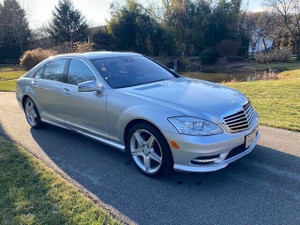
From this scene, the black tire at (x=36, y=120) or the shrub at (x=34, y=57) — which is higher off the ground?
the shrub at (x=34, y=57)

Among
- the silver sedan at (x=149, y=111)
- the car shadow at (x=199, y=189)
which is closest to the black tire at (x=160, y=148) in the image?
the silver sedan at (x=149, y=111)

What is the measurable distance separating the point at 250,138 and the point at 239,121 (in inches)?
12.1

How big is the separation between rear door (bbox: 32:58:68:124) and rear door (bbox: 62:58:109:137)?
0.70ft

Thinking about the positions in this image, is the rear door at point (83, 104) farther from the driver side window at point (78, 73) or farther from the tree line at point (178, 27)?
the tree line at point (178, 27)

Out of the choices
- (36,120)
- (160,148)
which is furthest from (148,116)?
(36,120)

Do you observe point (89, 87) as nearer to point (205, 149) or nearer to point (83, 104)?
point (83, 104)

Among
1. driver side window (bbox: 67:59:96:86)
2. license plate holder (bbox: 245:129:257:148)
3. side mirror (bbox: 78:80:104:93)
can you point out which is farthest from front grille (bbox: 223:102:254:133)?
driver side window (bbox: 67:59:96:86)

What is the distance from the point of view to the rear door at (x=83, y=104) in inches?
167

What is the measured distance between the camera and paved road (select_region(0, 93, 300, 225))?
2959 millimetres

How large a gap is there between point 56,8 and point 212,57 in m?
27.8

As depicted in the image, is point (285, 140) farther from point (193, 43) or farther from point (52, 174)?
point (193, 43)

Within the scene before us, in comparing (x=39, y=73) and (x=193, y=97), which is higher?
(x=39, y=73)

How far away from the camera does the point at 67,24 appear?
45625 millimetres

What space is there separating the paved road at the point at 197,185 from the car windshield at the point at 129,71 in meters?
1.21
